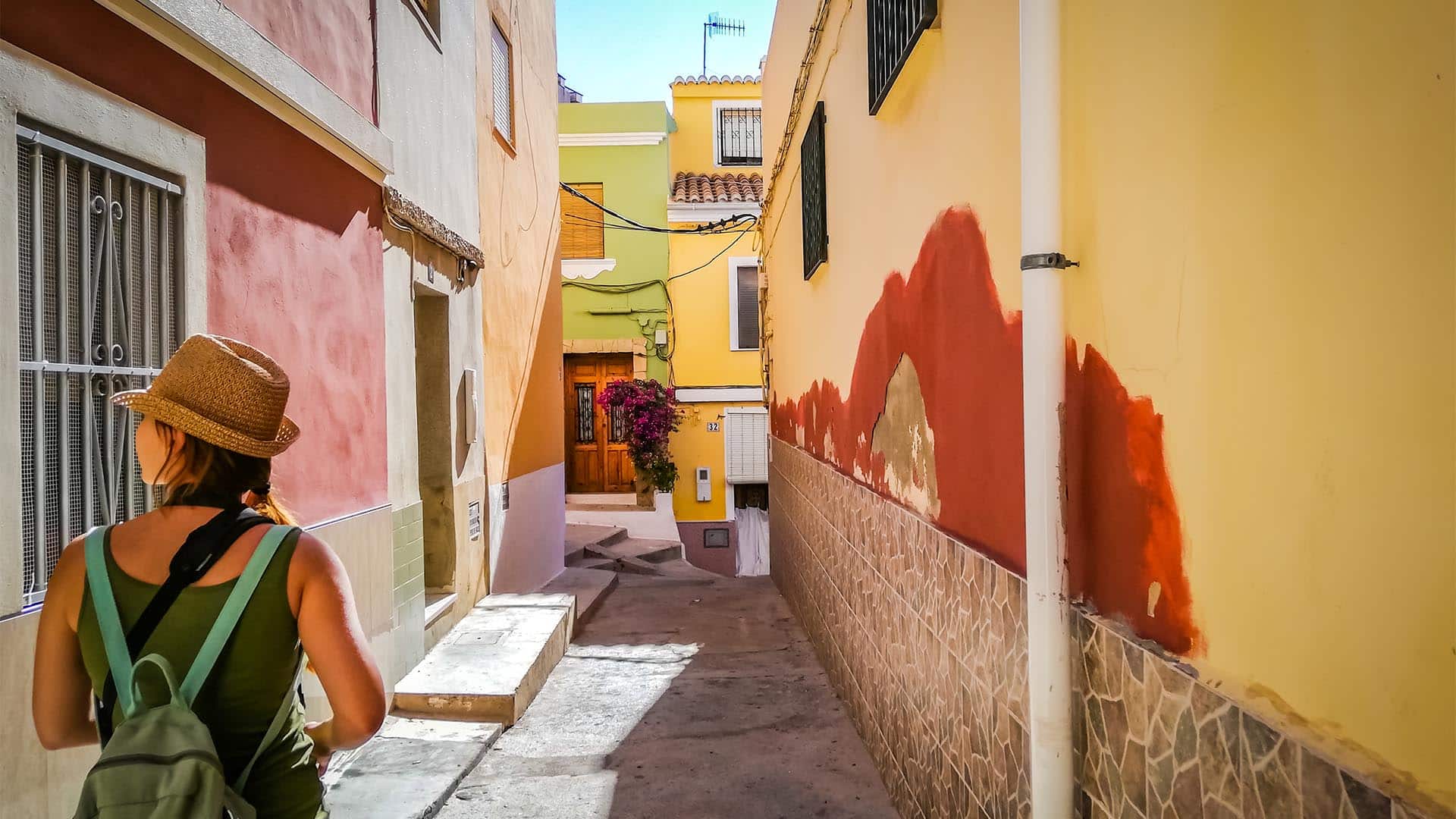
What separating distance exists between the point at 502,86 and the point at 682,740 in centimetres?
644

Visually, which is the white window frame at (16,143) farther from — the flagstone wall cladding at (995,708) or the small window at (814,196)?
the small window at (814,196)

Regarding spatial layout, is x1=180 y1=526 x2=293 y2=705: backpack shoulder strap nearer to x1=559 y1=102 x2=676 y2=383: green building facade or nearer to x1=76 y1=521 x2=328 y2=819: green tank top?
x1=76 y1=521 x2=328 y2=819: green tank top

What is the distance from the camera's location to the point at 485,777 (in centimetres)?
456

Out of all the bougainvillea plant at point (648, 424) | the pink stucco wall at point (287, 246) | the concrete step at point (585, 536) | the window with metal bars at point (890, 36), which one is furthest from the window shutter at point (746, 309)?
the window with metal bars at point (890, 36)

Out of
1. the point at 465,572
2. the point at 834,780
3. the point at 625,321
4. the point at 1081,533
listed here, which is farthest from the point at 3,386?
the point at 625,321

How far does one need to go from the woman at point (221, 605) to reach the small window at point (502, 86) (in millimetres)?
7027

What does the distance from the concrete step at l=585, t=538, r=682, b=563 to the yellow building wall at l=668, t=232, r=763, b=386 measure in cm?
422

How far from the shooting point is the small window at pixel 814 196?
628cm

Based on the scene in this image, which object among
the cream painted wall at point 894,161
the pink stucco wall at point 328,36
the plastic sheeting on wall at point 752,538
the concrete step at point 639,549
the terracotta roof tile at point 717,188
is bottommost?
the plastic sheeting on wall at point 752,538

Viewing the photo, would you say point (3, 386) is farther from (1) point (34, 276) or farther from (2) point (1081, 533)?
(2) point (1081, 533)

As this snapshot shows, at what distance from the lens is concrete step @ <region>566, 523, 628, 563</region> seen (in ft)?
40.8

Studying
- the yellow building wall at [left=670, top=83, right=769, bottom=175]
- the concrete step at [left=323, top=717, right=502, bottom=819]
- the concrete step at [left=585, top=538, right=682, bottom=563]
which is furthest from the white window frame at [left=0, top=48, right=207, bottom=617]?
the yellow building wall at [left=670, top=83, right=769, bottom=175]

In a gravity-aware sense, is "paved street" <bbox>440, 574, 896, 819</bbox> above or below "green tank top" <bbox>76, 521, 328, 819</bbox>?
below

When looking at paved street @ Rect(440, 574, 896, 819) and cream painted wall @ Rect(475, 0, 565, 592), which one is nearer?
paved street @ Rect(440, 574, 896, 819)
